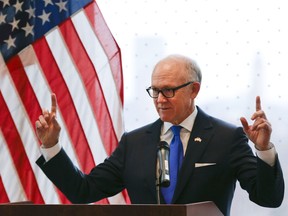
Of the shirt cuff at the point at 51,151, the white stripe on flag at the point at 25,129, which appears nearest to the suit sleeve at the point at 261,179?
the shirt cuff at the point at 51,151

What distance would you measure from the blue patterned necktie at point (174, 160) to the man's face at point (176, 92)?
6 centimetres

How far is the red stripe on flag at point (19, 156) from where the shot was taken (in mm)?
3939

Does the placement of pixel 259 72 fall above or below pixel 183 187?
above

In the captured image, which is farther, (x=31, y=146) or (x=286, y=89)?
(x=31, y=146)

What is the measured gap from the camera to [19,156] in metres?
3.94

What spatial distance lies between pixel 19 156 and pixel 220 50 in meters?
1.40

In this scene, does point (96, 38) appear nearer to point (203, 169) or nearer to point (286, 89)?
point (286, 89)

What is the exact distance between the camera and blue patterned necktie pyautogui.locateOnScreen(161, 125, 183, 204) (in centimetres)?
276

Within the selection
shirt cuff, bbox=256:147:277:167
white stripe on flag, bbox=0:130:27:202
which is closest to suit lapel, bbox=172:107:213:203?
shirt cuff, bbox=256:147:277:167

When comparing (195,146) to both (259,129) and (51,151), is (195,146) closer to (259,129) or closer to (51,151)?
(259,129)

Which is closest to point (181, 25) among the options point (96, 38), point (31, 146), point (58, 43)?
point (96, 38)

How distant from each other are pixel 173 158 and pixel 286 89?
3.51 ft

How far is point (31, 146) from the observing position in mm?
3949

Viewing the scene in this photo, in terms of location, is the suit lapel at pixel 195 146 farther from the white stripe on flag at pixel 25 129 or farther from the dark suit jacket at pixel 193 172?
the white stripe on flag at pixel 25 129
